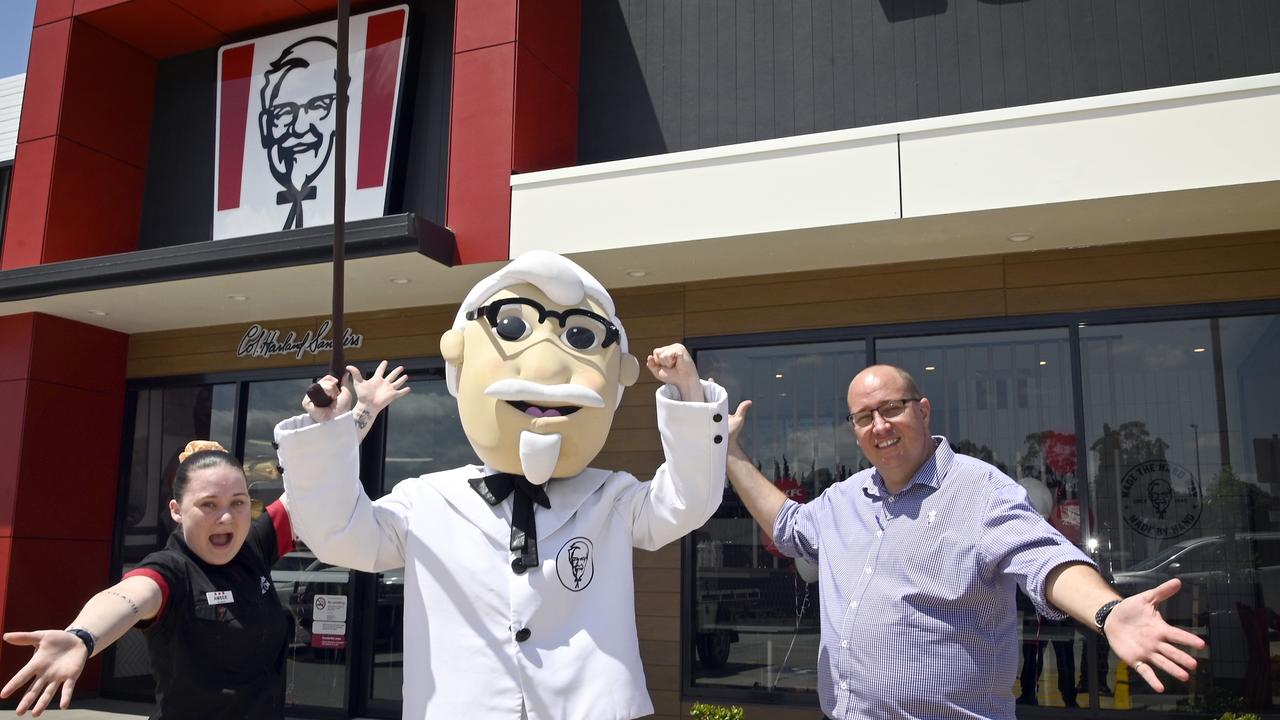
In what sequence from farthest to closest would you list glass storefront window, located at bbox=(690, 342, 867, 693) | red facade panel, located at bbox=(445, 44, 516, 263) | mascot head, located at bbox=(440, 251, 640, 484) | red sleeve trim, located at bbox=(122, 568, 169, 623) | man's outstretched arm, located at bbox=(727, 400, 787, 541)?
glass storefront window, located at bbox=(690, 342, 867, 693) → red facade panel, located at bbox=(445, 44, 516, 263) → man's outstretched arm, located at bbox=(727, 400, 787, 541) → mascot head, located at bbox=(440, 251, 640, 484) → red sleeve trim, located at bbox=(122, 568, 169, 623)

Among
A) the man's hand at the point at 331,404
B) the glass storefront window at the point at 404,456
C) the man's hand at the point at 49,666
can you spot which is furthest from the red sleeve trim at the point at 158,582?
the glass storefront window at the point at 404,456

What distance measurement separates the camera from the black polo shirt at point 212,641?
9.46 feet

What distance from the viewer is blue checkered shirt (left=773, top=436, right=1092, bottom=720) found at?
9.60 ft

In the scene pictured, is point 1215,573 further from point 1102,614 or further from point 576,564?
point 576,564

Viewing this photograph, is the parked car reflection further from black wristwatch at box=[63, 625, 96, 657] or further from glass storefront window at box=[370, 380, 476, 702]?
black wristwatch at box=[63, 625, 96, 657]

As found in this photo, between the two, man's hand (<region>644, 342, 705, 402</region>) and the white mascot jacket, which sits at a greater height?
man's hand (<region>644, 342, 705, 402</region>)

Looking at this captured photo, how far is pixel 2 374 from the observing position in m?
8.41

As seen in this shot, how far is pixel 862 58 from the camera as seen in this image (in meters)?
6.88

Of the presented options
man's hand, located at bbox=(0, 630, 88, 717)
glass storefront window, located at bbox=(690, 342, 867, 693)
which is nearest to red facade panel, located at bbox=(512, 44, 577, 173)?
glass storefront window, located at bbox=(690, 342, 867, 693)

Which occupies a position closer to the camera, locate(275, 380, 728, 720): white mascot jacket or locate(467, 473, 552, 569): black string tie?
locate(275, 380, 728, 720): white mascot jacket

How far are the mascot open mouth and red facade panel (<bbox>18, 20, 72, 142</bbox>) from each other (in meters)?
6.93

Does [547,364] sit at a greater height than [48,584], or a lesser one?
greater

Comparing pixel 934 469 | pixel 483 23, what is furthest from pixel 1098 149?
pixel 483 23

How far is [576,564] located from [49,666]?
4.42 feet
